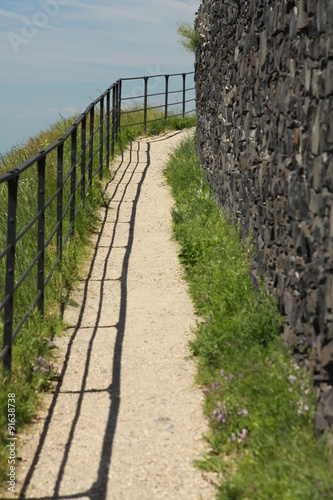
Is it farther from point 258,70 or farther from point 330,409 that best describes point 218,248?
point 330,409

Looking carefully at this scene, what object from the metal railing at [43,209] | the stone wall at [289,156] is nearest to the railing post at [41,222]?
the metal railing at [43,209]

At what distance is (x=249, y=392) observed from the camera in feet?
14.9

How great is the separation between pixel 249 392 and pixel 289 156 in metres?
1.67

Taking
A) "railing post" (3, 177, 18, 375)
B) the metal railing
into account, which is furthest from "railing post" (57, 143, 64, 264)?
"railing post" (3, 177, 18, 375)

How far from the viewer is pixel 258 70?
631 cm

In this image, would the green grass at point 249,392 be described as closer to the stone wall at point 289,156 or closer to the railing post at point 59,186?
the stone wall at point 289,156

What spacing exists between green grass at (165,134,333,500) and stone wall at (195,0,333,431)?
0.15 meters

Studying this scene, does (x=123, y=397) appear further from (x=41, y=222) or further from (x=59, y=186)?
(x=59, y=186)

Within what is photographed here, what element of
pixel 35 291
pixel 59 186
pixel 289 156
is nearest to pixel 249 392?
pixel 289 156

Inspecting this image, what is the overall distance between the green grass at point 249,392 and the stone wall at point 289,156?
0.15m

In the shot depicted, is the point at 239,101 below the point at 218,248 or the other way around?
the other way around

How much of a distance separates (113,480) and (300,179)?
2.22 meters

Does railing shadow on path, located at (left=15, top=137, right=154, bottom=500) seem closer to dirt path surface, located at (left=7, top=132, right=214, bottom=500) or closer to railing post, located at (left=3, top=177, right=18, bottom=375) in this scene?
dirt path surface, located at (left=7, top=132, right=214, bottom=500)

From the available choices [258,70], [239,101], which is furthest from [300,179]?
[239,101]
